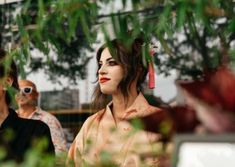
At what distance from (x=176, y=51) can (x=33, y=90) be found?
3.75 ft

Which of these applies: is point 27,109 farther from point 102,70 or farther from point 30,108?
point 102,70

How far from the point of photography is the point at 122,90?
2535 mm

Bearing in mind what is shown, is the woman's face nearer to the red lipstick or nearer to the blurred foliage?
the red lipstick

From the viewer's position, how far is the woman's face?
99.0 inches

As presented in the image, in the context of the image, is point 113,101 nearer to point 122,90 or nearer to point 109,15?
point 122,90

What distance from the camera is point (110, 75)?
252 cm

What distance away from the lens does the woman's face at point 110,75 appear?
2514 mm

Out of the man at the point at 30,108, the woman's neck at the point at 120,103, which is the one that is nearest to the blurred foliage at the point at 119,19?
the woman's neck at the point at 120,103

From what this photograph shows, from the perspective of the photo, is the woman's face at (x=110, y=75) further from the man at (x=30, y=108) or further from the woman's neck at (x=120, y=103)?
the man at (x=30, y=108)

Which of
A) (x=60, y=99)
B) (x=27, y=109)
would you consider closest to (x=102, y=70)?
(x=27, y=109)

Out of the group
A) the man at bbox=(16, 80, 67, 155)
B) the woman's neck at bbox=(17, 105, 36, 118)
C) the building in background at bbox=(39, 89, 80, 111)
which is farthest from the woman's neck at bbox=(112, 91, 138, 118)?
the building in background at bbox=(39, 89, 80, 111)

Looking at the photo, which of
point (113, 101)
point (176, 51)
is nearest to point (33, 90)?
point (176, 51)

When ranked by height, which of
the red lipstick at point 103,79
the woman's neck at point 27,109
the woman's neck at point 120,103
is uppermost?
the red lipstick at point 103,79

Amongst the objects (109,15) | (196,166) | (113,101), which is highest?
(109,15)
